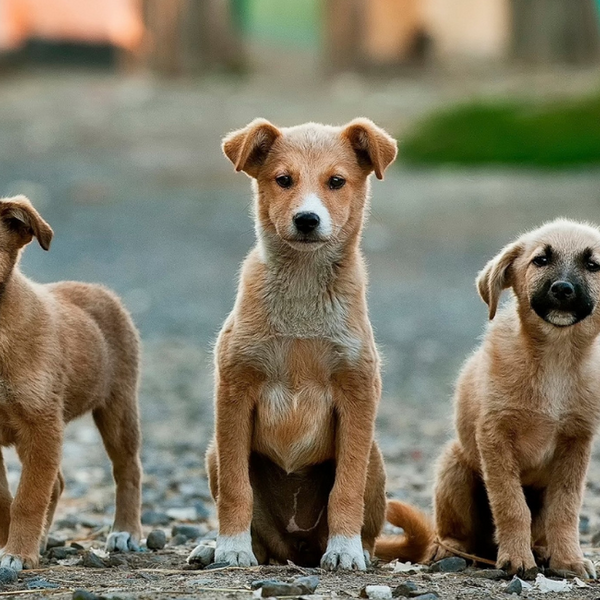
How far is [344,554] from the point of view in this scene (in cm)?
597

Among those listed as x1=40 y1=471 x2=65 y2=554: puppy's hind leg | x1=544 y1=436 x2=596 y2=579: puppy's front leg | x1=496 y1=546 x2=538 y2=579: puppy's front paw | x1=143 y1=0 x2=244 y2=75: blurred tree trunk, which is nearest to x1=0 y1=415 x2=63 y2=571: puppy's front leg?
x1=40 y1=471 x2=65 y2=554: puppy's hind leg

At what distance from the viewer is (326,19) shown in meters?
29.4

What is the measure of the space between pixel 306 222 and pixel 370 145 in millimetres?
578

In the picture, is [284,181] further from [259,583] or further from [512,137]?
[512,137]

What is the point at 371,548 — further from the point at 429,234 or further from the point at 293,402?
the point at 429,234

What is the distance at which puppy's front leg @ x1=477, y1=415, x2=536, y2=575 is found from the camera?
5988 millimetres

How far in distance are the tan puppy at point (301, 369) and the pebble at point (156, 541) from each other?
57 cm

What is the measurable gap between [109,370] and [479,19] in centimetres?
2713

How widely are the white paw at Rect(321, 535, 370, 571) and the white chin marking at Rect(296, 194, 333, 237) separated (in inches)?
54.2

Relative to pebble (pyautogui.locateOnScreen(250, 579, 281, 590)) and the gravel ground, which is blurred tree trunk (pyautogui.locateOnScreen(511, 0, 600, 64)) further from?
pebble (pyautogui.locateOnScreen(250, 579, 281, 590))

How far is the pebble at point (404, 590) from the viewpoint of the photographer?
5.44 meters

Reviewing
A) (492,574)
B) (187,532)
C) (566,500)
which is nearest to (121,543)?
(187,532)

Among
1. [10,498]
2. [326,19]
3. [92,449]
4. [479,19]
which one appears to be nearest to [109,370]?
[10,498]

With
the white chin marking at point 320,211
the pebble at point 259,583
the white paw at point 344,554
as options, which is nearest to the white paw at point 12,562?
the pebble at point 259,583
